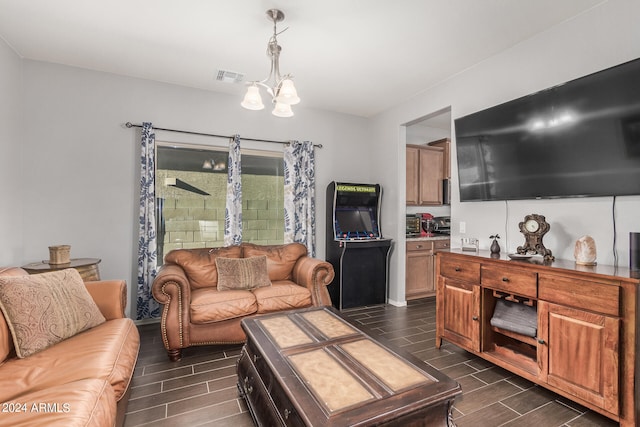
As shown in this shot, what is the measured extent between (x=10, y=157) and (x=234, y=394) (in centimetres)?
312

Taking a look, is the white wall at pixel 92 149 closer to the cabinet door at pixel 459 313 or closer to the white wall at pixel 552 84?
the white wall at pixel 552 84

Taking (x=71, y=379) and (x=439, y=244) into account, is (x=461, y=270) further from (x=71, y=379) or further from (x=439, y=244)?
(x=71, y=379)

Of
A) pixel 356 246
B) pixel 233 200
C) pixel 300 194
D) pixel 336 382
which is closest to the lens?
pixel 336 382

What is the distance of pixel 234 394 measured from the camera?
2.19m

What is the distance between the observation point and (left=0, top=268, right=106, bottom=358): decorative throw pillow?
1.74 metres

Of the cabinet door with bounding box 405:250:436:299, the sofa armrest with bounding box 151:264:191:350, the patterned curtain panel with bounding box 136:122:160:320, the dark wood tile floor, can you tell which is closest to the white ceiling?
Result: the patterned curtain panel with bounding box 136:122:160:320

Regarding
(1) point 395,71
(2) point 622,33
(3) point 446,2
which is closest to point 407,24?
(3) point 446,2

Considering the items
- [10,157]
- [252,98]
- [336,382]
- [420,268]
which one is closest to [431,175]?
[420,268]

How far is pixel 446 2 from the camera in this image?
226 centimetres

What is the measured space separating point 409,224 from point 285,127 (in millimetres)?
2568

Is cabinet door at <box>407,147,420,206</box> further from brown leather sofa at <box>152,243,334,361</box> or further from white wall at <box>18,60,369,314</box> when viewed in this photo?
white wall at <box>18,60,369,314</box>

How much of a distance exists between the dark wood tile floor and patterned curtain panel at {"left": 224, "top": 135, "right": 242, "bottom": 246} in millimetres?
1410

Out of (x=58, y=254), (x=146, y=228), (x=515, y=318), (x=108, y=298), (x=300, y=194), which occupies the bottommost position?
(x=515, y=318)

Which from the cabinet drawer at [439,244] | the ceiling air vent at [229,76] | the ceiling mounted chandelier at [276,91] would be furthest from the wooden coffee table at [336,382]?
the cabinet drawer at [439,244]
